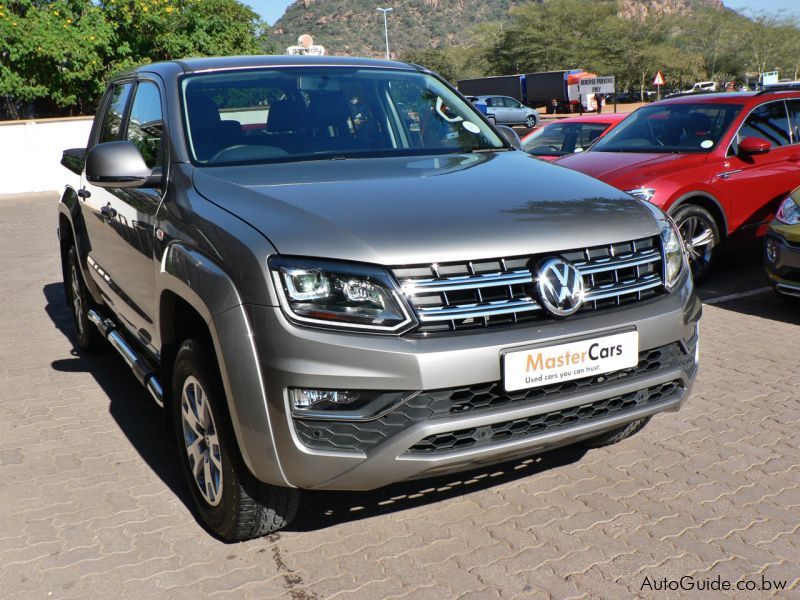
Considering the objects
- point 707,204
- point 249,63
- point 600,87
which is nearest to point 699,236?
point 707,204

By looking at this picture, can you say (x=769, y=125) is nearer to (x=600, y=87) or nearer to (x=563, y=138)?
(x=563, y=138)

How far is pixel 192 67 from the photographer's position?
409 cm

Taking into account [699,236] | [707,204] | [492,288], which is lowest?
[699,236]

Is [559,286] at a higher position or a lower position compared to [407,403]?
higher

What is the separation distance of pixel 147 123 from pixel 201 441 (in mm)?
1737

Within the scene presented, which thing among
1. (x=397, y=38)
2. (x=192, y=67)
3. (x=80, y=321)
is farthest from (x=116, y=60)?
(x=397, y=38)

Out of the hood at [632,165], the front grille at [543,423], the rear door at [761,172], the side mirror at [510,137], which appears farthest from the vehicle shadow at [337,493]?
the rear door at [761,172]

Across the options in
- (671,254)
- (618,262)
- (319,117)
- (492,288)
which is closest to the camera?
(492,288)

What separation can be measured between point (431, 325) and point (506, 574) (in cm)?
99

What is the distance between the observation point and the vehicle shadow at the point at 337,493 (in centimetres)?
353

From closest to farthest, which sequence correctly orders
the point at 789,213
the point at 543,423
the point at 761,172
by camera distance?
the point at 543,423 < the point at 789,213 < the point at 761,172

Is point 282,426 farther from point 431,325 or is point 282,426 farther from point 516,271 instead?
point 516,271

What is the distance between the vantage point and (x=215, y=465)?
312cm

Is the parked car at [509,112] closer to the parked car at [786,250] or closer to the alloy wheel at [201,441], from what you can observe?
the parked car at [786,250]
